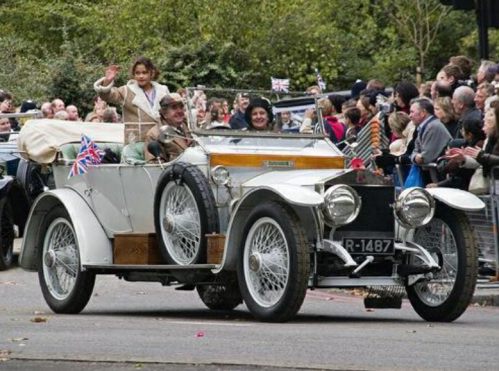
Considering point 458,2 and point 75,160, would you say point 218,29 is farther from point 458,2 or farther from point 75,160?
point 75,160

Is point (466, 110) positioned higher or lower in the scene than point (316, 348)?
higher

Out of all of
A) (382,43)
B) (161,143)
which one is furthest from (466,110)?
(382,43)

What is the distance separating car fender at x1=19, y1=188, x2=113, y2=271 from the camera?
14305 mm

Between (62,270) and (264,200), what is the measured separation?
273cm

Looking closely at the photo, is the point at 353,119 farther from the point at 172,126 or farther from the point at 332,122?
the point at 172,126

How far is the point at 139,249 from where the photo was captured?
14.1 metres

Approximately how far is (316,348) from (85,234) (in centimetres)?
444

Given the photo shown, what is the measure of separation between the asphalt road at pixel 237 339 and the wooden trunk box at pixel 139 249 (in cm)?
46

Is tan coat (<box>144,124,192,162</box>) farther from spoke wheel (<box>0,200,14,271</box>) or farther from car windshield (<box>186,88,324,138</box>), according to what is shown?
spoke wheel (<box>0,200,14,271</box>)

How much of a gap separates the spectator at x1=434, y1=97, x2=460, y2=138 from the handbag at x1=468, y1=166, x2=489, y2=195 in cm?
130

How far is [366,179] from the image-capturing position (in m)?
12.9

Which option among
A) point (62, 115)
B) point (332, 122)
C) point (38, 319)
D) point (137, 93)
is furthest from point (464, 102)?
point (62, 115)

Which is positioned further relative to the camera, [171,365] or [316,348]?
[316,348]

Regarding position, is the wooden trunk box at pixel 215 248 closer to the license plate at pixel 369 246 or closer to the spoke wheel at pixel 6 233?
the license plate at pixel 369 246
